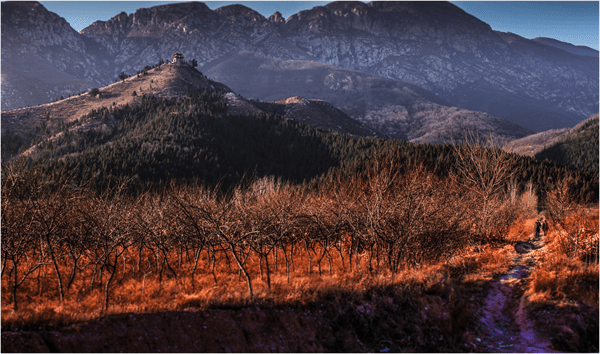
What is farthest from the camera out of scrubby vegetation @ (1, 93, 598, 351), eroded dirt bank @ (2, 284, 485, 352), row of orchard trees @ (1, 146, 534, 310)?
row of orchard trees @ (1, 146, 534, 310)

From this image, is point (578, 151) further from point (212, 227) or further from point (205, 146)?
point (212, 227)

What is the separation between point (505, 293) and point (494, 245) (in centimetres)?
1114

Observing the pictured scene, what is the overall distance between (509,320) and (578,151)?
20315 cm

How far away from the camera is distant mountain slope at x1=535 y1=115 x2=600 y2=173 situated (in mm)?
154000

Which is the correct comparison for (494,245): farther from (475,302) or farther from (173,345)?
(173,345)

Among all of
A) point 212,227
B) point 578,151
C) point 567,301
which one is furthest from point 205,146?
point 578,151

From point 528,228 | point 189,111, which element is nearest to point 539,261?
point 528,228

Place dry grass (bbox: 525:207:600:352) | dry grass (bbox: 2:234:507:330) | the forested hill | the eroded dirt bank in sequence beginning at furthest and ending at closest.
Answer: the forested hill < dry grass (bbox: 2:234:507:330) < dry grass (bbox: 525:207:600:352) < the eroded dirt bank

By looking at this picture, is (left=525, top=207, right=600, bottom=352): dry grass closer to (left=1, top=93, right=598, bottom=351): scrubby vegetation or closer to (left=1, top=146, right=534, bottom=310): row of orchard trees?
(left=1, top=93, right=598, bottom=351): scrubby vegetation

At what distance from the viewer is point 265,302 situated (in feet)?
46.9

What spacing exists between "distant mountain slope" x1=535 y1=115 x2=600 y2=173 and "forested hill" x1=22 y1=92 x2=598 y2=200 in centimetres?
8588

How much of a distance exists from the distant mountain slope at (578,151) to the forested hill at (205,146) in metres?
85.9

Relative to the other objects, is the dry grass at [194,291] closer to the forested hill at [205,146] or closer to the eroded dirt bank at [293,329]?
the eroded dirt bank at [293,329]

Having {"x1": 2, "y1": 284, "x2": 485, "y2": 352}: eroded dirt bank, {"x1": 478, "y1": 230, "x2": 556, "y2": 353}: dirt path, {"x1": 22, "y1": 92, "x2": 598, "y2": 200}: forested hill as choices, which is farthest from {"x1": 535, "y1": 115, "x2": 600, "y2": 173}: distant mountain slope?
{"x1": 2, "y1": 284, "x2": 485, "y2": 352}: eroded dirt bank
